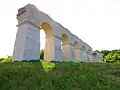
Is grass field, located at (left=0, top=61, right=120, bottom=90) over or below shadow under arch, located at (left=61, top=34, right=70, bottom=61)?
below

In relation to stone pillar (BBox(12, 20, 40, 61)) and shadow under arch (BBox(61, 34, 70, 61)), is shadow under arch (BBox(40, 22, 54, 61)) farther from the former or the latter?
shadow under arch (BBox(61, 34, 70, 61))

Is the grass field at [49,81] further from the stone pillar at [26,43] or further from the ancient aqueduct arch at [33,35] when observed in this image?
the ancient aqueduct arch at [33,35]

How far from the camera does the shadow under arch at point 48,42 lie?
2783cm

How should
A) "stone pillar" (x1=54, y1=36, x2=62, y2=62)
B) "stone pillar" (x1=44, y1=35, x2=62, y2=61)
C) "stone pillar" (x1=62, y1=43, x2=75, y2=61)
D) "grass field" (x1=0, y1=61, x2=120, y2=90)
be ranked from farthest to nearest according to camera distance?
"stone pillar" (x1=62, y1=43, x2=75, y2=61) < "stone pillar" (x1=54, y1=36, x2=62, y2=62) < "stone pillar" (x1=44, y1=35, x2=62, y2=61) < "grass field" (x1=0, y1=61, x2=120, y2=90)

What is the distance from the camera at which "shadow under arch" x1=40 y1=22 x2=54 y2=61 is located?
2783cm

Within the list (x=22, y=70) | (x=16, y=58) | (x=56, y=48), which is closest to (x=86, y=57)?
(x=56, y=48)

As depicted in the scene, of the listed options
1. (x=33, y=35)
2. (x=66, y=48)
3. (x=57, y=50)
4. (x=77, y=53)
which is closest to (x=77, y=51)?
(x=77, y=53)

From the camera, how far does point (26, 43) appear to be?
71.4 feet

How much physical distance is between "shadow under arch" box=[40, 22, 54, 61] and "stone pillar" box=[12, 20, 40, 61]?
4.28m

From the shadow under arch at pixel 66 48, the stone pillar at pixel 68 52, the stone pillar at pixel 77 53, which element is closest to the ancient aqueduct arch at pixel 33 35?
the shadow under arch at pixel 66 48

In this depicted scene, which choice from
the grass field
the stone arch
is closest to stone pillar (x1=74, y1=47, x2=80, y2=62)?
the stone arch

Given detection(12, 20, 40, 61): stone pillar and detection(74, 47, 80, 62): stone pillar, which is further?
detection(74, 47, 80, 62): stone pillar

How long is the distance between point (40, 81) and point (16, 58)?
40.6ft

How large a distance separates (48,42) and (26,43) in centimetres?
695
